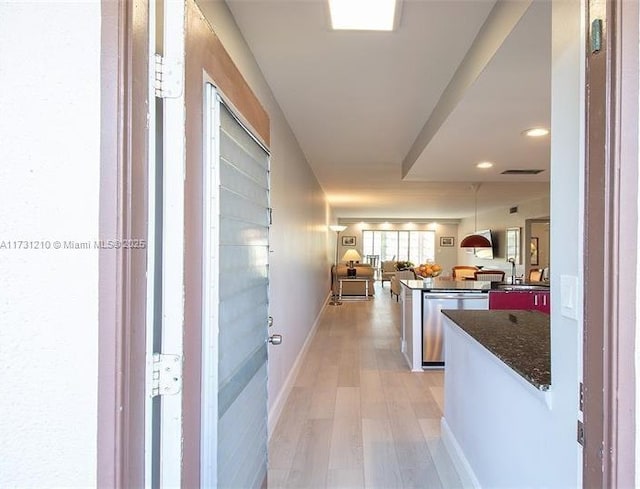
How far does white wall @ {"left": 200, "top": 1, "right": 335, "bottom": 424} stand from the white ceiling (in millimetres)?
105

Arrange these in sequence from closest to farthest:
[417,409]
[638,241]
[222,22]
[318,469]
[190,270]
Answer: [638,241] < [190,270] < [222,22] < [318,469] < [417,409]

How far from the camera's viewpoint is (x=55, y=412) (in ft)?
2.19

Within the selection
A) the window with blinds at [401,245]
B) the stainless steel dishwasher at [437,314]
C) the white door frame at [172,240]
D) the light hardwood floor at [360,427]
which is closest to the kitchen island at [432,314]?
the stainless steel dishwasher at [437,314]

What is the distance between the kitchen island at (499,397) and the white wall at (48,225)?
1.29 meters

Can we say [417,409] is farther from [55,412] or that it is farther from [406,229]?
[406,229]

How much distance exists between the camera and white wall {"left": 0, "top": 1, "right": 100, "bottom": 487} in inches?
26.1

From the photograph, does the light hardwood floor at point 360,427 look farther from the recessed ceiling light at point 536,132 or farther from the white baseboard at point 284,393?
the recessed ceiling light at point 536,132

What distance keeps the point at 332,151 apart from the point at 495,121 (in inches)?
78.3

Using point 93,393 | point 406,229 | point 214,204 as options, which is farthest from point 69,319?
point 406,229

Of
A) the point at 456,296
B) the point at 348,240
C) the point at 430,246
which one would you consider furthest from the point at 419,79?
the point at 430,246

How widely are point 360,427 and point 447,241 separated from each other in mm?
12476

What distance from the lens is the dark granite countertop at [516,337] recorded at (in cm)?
129

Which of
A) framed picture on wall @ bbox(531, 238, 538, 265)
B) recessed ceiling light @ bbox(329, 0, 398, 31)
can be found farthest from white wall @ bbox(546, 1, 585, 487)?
framed picture on wall @ bbox(531, 238, 538, 265)

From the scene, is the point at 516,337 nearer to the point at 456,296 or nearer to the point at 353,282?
the point at 456,296
